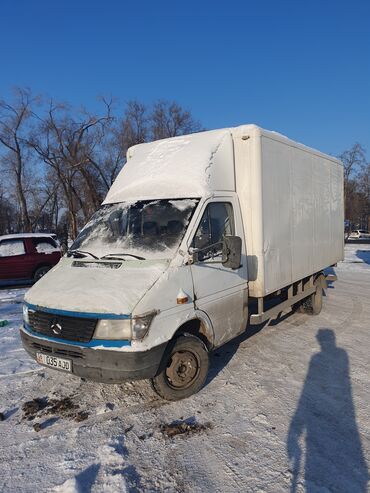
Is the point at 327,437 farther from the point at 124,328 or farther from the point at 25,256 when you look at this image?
the point at 25,256

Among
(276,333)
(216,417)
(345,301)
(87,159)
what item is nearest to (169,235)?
(216,417)

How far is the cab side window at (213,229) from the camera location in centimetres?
468

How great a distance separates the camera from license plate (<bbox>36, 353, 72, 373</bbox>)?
13.2ft

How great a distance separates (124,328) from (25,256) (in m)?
11.2

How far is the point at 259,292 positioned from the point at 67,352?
2.81m

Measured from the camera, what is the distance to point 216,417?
163 inches

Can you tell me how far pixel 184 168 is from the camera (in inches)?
205

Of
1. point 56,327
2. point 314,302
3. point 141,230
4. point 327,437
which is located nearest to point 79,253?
point 141,230

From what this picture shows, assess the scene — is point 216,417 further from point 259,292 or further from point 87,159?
point 87,159

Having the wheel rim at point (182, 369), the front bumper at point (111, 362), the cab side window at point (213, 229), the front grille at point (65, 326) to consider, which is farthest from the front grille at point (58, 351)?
the cab side window at point (213, 229)

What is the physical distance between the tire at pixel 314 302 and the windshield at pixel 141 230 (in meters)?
4.84

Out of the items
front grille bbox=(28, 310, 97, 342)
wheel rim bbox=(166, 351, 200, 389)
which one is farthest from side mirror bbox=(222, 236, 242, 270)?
front grille bbox=(28, 310, 97, 342)

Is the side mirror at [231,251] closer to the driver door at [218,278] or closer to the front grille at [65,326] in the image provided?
the driver door at [218,278]

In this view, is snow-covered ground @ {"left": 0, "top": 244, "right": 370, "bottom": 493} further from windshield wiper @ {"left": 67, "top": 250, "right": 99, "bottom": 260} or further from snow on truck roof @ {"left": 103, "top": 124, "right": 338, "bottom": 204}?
snow on truck roof @ {"left": 103, "top": 124, "right": 338, "bottom": 204}
